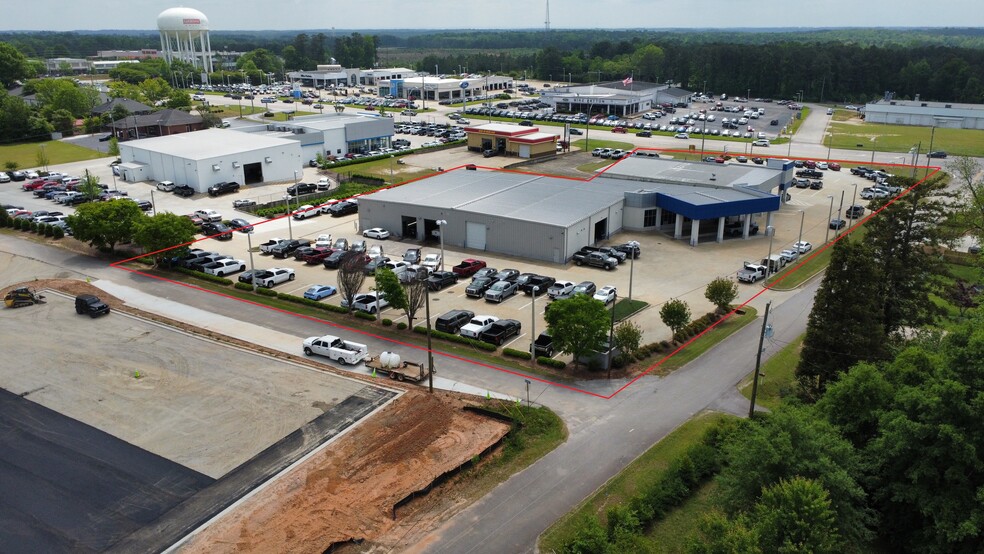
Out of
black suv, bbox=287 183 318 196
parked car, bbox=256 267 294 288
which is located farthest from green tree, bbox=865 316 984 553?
black suv, bbox=287 183 318 196

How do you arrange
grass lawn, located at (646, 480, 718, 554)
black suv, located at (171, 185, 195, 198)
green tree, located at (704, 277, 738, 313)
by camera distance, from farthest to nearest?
black suv, located at (171, 185, 195, 198)
green tree, located at (704, 277, 738, 313)
grass lawn, located at (646, 480, 718, 554)

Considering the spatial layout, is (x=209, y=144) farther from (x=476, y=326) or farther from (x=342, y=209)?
(x=476, y=326)

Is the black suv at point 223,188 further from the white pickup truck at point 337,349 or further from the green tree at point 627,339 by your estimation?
the green tree at point 627,339

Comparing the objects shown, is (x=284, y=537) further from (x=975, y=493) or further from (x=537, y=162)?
(x=537, y=162)

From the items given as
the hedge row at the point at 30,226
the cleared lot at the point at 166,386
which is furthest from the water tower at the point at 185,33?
the cleared lot at the point at 166,386

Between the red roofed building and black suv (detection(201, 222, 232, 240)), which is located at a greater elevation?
the red roofed building

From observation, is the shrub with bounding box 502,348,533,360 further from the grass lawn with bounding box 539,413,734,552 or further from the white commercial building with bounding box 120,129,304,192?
the white commercial building with bounding box 120,129,304,192

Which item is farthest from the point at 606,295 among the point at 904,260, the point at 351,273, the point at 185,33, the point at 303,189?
the point at 185,33
